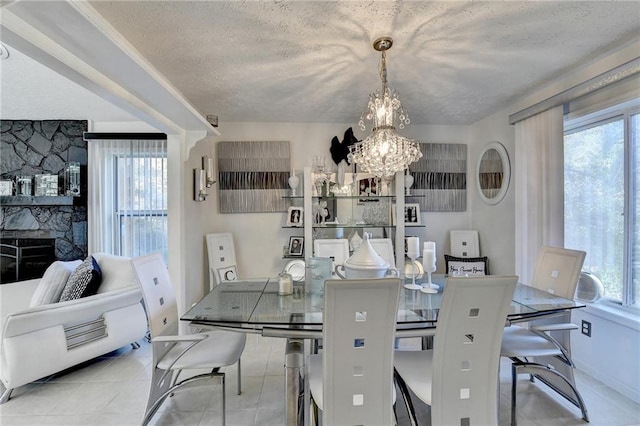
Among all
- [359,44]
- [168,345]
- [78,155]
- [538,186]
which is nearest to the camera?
[168,345]

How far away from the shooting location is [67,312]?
2.07 metres

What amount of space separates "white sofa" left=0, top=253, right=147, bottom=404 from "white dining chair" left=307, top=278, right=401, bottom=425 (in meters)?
2.09

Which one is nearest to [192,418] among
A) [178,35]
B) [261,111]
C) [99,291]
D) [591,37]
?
[99,291]

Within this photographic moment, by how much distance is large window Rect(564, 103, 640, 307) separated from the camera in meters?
2.07

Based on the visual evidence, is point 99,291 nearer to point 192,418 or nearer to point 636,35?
point 192,418

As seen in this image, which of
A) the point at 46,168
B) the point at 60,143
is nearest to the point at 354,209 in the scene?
the point at 60,143

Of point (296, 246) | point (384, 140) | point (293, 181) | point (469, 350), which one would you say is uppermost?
point (384, 140)

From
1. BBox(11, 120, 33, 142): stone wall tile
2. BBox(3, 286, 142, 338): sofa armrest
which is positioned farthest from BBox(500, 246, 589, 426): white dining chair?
BBox(11, 120, 33, 142): stone wall tile

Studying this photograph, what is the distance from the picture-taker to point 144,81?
1.72 m

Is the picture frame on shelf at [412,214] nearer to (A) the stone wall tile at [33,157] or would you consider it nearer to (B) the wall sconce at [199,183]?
(B) the wall sconce at [199,183]

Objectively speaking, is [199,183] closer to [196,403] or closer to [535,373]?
[196,403]

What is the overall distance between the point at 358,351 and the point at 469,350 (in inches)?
20.3

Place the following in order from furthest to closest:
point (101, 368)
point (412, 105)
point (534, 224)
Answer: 1. point (412, 105)
2. point (534, 224)
3. point (101, 368)

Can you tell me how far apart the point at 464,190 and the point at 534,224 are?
116 cm
